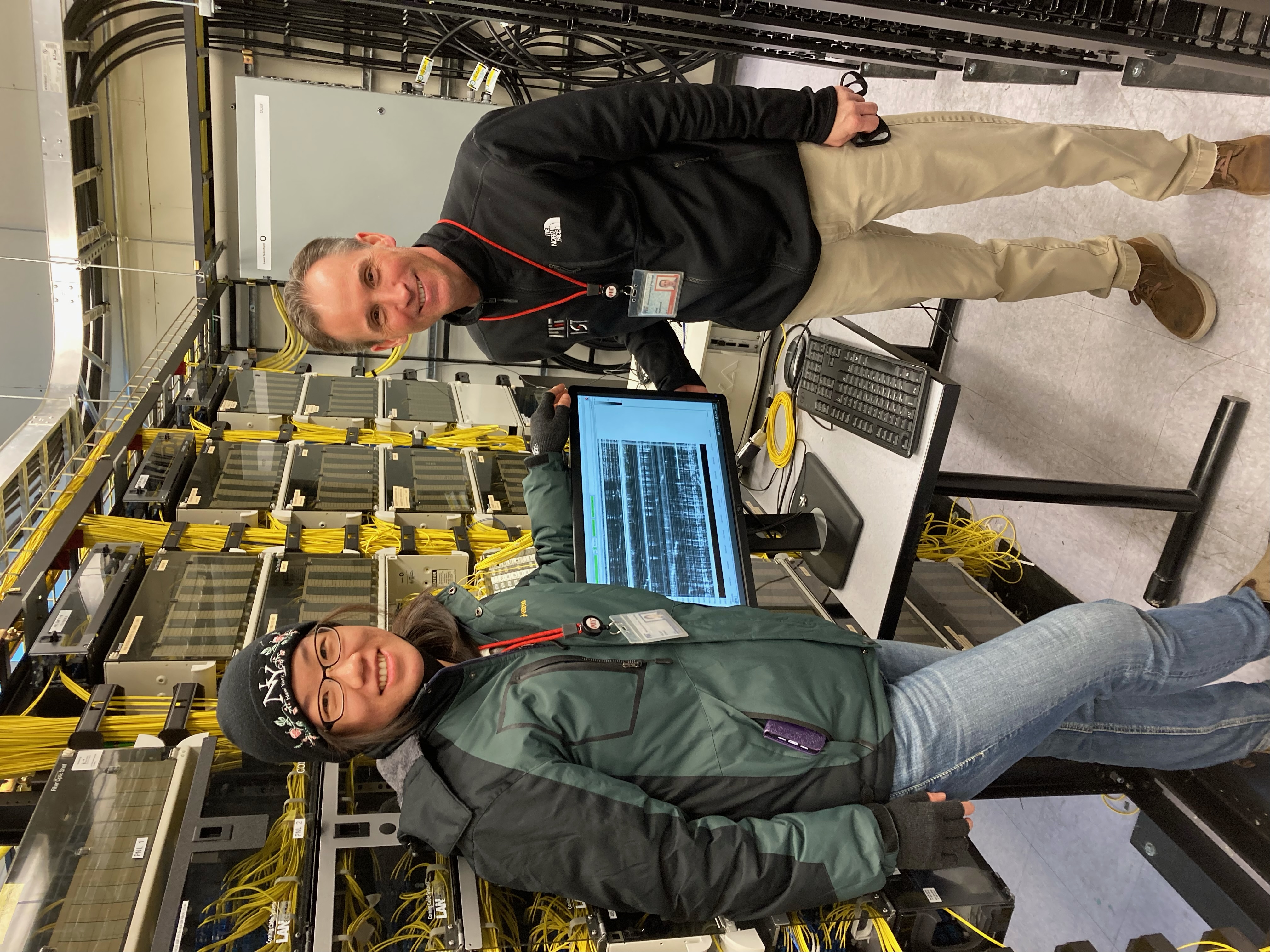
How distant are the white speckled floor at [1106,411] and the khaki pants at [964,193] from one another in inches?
9.4

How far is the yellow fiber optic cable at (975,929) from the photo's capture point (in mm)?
1448

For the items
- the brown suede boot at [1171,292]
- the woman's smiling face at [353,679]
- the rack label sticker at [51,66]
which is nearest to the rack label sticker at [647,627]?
the woman's smiling face at [353,679]

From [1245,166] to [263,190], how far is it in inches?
166

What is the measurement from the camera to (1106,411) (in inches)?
101

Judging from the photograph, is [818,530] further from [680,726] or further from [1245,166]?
[1245,166]

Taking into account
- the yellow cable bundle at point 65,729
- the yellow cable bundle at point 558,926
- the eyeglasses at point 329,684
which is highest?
the eyeglasses at point 329,684

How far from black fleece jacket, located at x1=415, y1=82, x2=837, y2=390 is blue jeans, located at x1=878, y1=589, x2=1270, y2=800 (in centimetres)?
92

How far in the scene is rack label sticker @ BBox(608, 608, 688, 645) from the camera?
139 centimetres

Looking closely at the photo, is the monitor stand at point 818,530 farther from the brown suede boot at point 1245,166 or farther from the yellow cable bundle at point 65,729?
the yellow cable bundle at point 65,729

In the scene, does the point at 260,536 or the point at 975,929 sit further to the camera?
the point at 260,536

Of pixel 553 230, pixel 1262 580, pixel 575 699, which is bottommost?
pixel 575 699

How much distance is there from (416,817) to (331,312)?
1000 mm

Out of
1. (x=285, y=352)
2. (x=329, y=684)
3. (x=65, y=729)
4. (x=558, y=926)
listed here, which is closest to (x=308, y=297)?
(x=329, y=684)

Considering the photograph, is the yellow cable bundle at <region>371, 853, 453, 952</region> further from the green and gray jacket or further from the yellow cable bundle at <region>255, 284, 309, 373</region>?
the yellow cable bundle at <region>255, 284, 309, 373</region>
